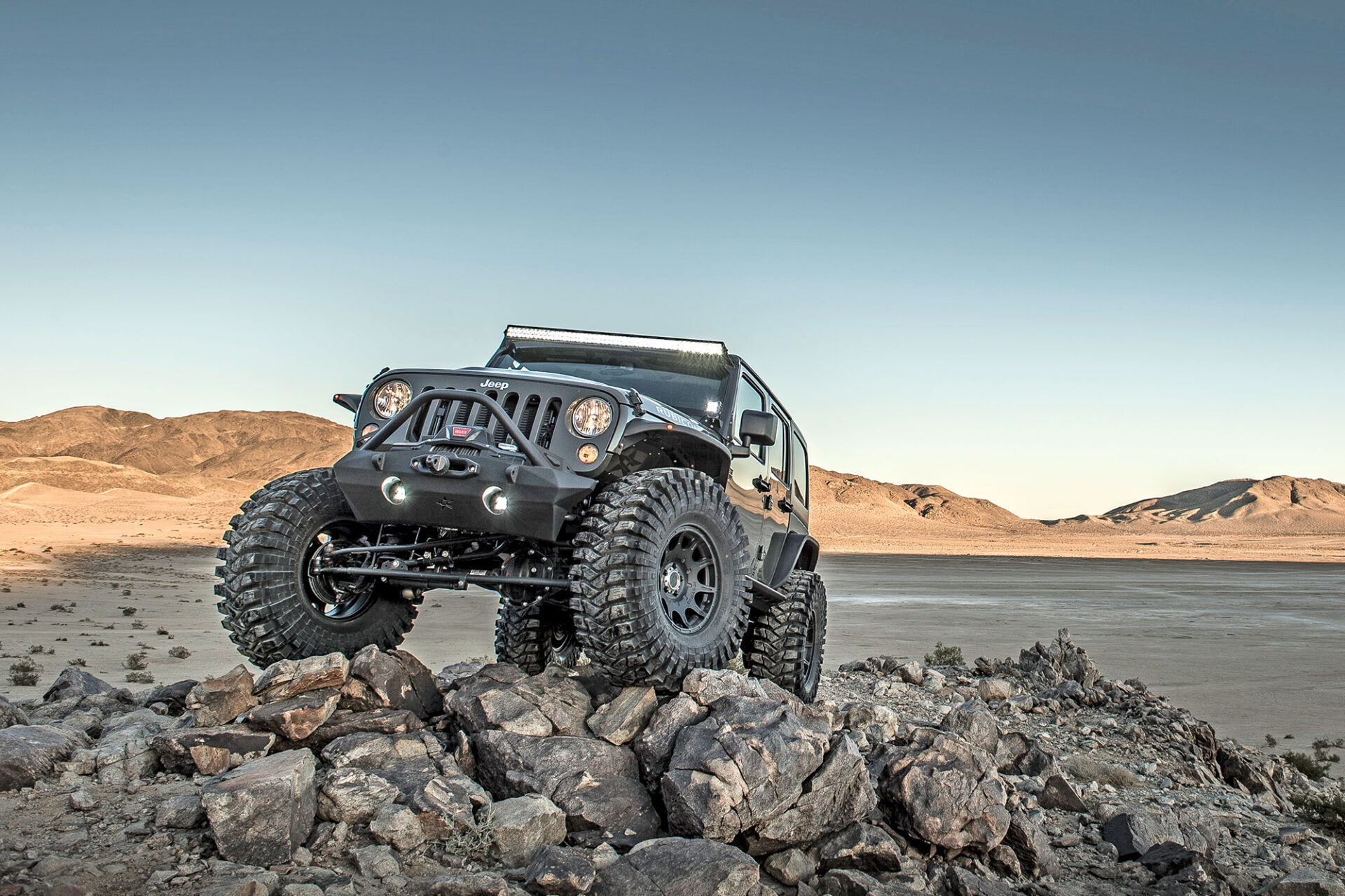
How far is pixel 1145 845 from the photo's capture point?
5.05 m

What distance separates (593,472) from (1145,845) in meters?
3.56

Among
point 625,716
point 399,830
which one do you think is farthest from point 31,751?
point 625,716

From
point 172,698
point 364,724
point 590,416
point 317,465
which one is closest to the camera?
point 364,724

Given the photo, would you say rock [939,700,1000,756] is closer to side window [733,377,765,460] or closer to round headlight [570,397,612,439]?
side window [733,377,765,460]

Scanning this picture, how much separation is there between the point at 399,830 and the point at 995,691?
7.95 m

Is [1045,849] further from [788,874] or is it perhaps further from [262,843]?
[262,843]

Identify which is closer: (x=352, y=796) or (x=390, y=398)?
(x=352, y=796)

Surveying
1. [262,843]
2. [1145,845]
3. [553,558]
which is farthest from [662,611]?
[1145,845]

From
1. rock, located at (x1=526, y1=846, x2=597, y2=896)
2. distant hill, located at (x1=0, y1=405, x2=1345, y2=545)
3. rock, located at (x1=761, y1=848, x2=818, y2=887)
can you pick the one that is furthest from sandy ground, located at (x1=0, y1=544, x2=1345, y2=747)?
distant hill, located at (x1=0, y1=405, x2=1345, y2=545)

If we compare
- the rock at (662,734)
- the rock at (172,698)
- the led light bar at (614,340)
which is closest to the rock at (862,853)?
the rock at (662,734)

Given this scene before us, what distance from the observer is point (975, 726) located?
6684 millimetres

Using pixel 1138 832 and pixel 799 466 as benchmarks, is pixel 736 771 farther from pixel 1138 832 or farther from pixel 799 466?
pixel 799 466

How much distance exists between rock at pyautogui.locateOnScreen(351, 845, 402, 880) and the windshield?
3629mm

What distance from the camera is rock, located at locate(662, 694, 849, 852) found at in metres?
4.42
